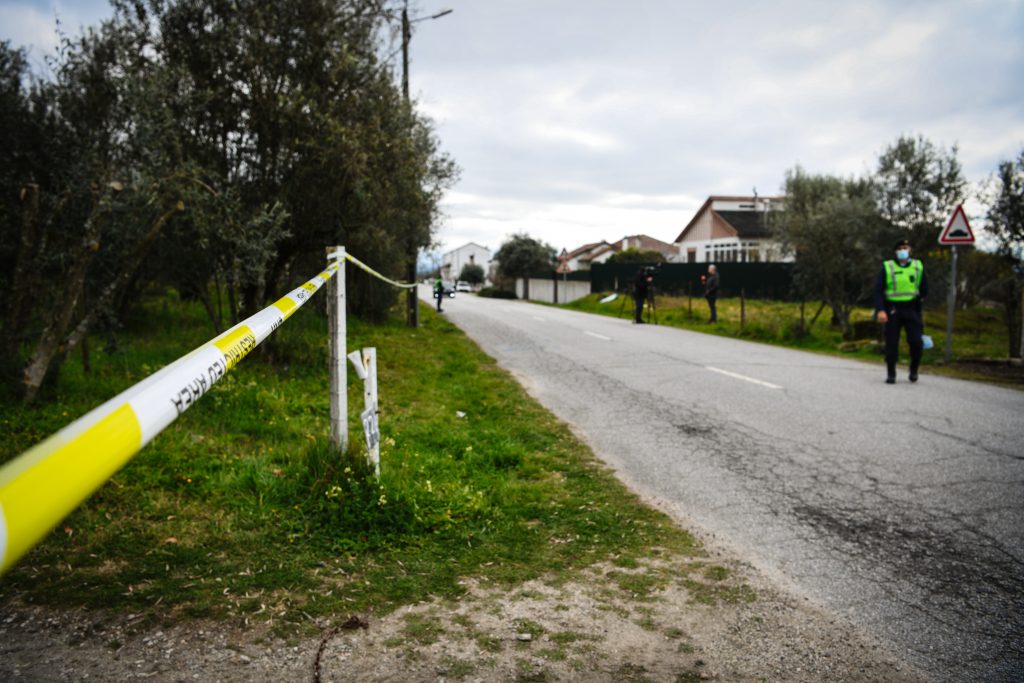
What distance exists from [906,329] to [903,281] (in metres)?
0.69

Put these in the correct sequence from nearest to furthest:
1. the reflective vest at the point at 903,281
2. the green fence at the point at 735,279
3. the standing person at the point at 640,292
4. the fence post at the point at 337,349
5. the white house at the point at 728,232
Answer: the fence post at the point at 337,349
the reflective vest at the point at 903,281
the standing person at the point at 640,292
the green fence at the point at 735,279
the white house at the point at 728,232

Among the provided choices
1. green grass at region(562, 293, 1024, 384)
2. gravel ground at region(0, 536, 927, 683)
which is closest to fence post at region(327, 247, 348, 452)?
gravel ground at region(0, 536, 927, 683)

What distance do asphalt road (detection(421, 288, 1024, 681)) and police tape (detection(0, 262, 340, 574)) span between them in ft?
9.44

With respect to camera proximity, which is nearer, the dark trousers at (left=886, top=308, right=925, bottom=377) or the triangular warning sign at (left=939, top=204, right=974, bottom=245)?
the dark trousers at (left=886, top=308, right=925, bottom=377)

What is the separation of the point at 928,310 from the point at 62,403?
29096mm

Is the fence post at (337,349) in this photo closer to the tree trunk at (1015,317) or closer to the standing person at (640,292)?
the tree trunk at (1015,317)

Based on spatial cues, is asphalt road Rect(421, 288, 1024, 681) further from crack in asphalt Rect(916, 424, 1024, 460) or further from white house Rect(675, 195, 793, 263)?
white house Rect(675, 195, 793, 263)

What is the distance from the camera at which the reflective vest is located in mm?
10000

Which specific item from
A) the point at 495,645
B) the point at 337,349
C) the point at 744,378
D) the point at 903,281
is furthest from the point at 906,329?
the point at 495,645

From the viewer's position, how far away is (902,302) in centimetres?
1015

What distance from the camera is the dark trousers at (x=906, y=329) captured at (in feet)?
33.0

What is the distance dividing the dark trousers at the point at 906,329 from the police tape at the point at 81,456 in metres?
10.3

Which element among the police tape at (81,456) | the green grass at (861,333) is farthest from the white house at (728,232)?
the police tape at (81,456)

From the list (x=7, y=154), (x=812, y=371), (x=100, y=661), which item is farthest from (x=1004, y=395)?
(x=7, y=154)
